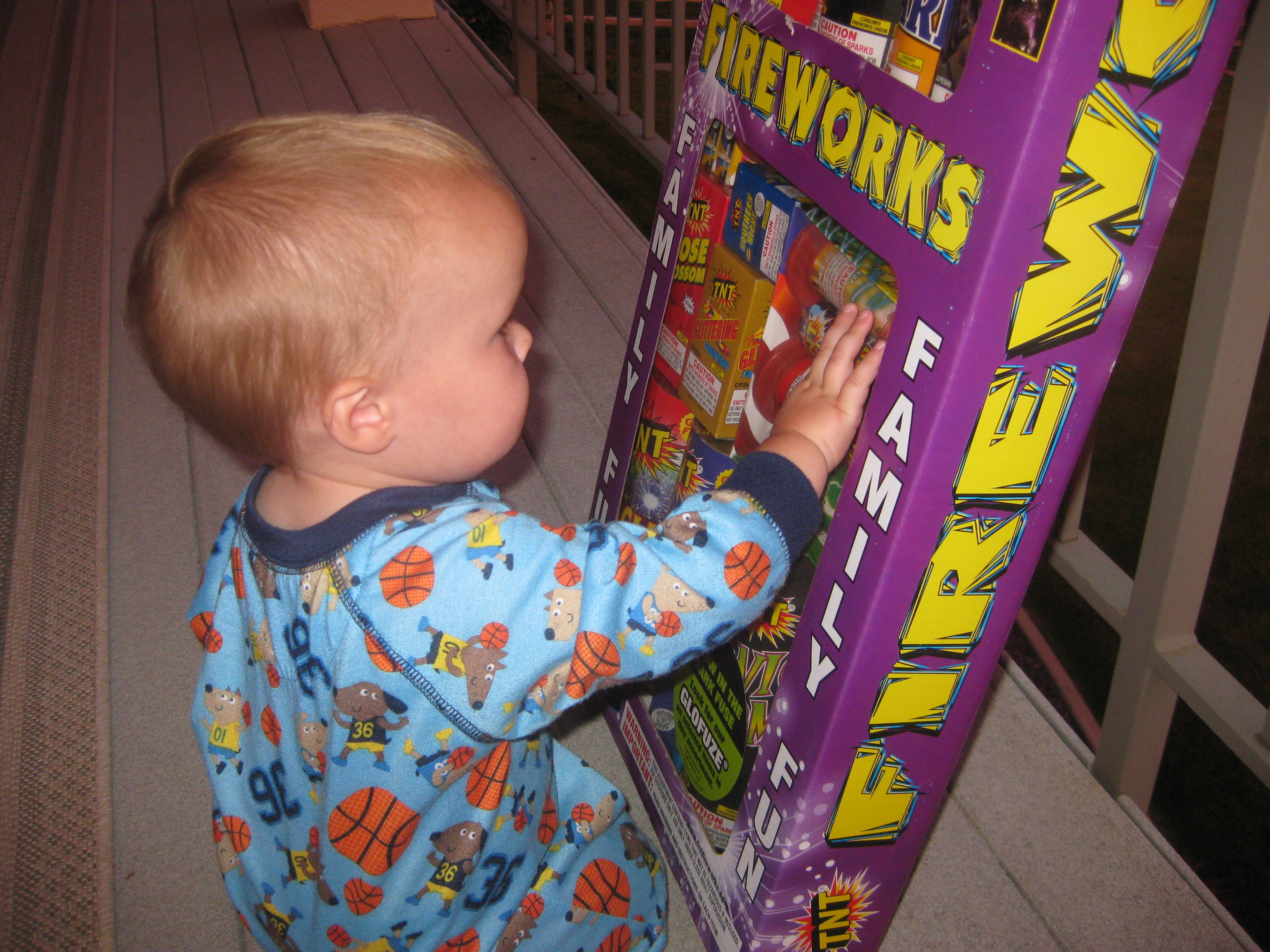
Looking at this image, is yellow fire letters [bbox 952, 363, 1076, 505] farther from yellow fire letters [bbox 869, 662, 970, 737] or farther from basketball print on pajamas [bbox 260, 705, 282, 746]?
basketball print on pajamas [bbox 260, 705, 282, 746]

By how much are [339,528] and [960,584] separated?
1.43 feet

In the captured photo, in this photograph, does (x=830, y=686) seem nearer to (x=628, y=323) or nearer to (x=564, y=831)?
(x=564, y=831)

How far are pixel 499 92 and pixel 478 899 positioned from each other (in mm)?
2876

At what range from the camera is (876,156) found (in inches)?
25.5

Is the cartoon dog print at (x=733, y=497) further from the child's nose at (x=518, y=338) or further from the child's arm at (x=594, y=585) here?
the child's nose at (x=518, y=338)

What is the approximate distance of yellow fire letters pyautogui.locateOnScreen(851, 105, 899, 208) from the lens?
631 mm

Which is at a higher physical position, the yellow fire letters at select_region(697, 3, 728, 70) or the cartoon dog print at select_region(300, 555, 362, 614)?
the yellow fire letters at select_region(697, 3, 728, 70)

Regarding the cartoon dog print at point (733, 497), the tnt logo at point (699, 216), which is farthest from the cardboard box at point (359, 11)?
the cartoon dog print at point (733, 497)

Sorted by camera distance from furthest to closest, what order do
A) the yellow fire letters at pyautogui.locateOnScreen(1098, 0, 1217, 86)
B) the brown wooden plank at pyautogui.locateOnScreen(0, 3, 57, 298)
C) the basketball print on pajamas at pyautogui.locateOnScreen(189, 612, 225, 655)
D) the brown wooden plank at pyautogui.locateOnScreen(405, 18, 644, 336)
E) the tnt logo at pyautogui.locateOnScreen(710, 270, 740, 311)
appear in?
1. the brown wooden plank at pyautogui.locateOnScreen(0, 3, 57, 298)
2. the brown wooden plank at pyautogui.locateOnScreen(405, 18, 644, 336)
3. the tnt logo at pyautogui.locateOnScreen(710, 270, 740, 311)
4. the basketball print on pajamas at pyautogui.locateOnScreen(189, 612, 225, 655)
5. the yellow fire letters at pyautogui.locateOnScreen(1098, 0, 1217, 86)

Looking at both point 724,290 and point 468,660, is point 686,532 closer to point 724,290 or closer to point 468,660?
point 468,660

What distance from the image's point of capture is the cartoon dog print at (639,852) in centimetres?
95

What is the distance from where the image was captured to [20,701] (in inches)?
47.5

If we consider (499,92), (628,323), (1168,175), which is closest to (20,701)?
(628,323)

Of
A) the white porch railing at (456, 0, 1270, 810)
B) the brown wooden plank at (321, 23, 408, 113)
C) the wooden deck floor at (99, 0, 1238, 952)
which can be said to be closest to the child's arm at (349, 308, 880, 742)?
the white porch railing at (456, 0, 1270, 810)
